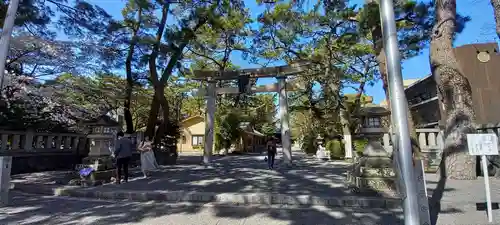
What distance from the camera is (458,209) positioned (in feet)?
17.4

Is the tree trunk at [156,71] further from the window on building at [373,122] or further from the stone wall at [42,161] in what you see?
the window on building at [373,122]

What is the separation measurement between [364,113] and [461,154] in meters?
2.92

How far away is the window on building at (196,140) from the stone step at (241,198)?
30.5m

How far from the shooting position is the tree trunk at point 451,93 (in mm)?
8281

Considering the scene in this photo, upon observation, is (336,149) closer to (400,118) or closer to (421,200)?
(421,200)

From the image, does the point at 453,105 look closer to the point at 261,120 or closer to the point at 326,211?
the point at 326,211

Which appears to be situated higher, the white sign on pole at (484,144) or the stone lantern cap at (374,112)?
the stone lantern cap at (374,112)

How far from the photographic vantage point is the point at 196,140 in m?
37.8

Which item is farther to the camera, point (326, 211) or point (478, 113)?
point (478, 113)

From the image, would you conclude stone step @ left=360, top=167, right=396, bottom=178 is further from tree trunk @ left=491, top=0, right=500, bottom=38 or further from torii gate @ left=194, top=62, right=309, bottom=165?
torii gate @ left=194, top=62, right=309, bottom=165

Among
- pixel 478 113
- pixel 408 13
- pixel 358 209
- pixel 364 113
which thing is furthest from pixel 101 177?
pixel 478 113

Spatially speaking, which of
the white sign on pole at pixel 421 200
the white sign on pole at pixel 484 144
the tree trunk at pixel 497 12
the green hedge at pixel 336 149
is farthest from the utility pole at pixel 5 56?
the green hedge at pixel 336 149

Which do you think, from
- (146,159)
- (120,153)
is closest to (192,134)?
(146,159)

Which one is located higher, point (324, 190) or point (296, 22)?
point (296, 22)
